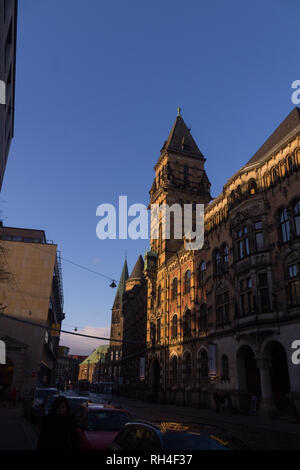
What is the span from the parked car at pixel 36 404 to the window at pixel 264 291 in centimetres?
1655

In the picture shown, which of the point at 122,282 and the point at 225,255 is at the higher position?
the point at 122,282

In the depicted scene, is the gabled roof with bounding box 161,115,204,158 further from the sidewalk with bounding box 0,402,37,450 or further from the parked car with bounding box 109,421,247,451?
the parked car with bounding box 109,421,247,451

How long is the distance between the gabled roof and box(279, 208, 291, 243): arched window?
1375 inches

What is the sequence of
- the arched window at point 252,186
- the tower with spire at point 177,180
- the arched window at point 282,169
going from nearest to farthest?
the arched window at point 282,169, the arched window at point 252,186, the tower with spire at point 177,180

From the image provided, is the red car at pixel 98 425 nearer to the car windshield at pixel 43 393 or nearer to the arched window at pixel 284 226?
the car windshield at pixel 43 393

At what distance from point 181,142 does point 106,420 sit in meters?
58.1

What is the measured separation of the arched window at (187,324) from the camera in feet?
136

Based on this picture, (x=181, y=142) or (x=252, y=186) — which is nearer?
(x=252, y=186)

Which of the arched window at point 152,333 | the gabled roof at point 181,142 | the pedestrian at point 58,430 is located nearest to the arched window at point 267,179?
the pedestrian at point 58,430

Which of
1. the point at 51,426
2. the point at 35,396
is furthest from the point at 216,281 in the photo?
the point at 51,426

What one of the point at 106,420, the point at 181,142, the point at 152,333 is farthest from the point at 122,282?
the point at 106,420

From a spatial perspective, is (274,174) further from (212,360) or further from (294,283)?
(212,360)

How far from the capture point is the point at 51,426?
570cm

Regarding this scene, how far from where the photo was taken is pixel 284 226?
28.0 meters
